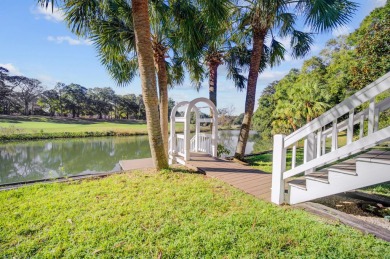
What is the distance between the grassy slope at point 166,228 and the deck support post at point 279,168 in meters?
0.21

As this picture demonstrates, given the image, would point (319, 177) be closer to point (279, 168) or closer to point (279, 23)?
point (279, 168)

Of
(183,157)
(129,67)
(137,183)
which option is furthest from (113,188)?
(129,67)

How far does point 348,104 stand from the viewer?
8.08 feet

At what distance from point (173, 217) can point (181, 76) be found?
6635 mm

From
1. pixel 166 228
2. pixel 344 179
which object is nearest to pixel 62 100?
pixel 166 228

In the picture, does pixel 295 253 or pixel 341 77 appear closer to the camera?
pixel 295 253

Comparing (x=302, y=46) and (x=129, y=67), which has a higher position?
(x=302, y=46)

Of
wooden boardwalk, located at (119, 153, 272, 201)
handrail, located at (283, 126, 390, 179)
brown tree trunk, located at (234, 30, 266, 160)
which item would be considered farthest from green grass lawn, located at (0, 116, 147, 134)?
handrail, located at (283, 126, 390, 179)

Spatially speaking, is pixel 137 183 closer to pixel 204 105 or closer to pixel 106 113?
pixel 204 105

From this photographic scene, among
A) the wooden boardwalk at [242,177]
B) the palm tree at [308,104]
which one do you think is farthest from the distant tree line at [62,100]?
the wooden boardwalk at [242,177]

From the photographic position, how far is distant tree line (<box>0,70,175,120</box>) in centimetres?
4075

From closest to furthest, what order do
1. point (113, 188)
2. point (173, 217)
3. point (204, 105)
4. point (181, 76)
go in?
point (173, 217) < point (113, 188) < point (204, 105) < point (181, 76)

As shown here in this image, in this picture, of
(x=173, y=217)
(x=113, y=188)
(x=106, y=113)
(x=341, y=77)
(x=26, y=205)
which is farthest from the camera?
(x=106, y=113)

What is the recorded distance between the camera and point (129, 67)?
737cm
